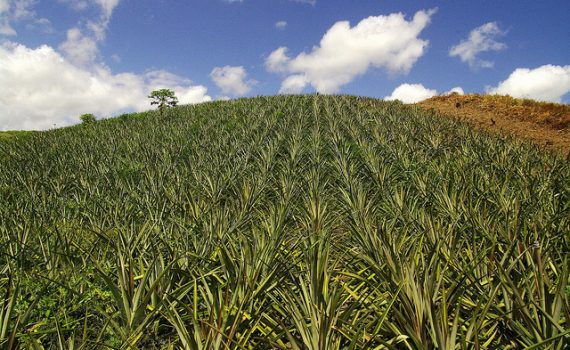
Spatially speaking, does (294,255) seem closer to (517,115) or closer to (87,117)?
(517,115)

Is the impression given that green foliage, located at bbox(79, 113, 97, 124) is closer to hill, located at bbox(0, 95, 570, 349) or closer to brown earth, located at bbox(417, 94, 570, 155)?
hill, located at bbox(0, 95, 570, 349)

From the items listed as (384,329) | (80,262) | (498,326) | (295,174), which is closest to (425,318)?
(384,329)

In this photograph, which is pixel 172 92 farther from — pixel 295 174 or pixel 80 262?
pixel 80 262

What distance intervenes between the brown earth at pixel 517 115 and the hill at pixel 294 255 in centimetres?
520

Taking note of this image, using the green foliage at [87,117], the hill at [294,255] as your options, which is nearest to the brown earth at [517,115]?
the hill at [294,255]

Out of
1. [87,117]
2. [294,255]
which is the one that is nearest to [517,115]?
[294,255]

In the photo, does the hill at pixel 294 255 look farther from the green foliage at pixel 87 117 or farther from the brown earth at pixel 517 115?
the green foliage at pixel 87 117

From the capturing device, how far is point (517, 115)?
14.3 metres

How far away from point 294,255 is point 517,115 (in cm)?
1541

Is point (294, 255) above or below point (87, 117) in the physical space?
below

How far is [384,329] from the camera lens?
1.95 metres

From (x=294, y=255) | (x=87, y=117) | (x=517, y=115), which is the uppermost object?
(x=87, y=117)

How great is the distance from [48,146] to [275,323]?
41.6ft

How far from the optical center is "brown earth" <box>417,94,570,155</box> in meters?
11.4
